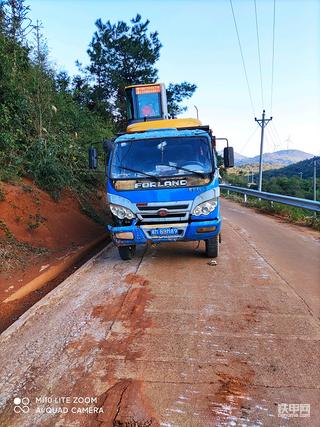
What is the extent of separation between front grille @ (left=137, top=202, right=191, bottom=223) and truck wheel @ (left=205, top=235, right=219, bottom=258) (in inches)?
29.9

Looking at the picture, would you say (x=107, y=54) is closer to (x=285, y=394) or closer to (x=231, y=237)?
(x=231, y=237)

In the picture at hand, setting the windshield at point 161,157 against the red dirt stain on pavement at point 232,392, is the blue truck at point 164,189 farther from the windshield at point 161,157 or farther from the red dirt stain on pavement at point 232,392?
the red dirt stain on pavement at point 232,392

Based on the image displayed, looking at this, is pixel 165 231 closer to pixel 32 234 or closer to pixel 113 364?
pixel 113 364

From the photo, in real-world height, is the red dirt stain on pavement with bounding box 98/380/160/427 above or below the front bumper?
below

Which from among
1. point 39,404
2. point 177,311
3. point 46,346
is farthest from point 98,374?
point 177,311

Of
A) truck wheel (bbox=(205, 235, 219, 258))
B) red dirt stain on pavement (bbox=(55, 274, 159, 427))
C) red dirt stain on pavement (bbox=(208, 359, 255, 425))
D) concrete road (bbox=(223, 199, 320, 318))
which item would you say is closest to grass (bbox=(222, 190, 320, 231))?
concrete road (bbox=(223, 199, 320, 318))

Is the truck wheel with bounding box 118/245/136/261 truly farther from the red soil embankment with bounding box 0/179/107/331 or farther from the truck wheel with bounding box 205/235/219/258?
the truck wheel with bounding box 205/235/219/258

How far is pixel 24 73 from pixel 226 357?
1032cm

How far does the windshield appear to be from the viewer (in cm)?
624

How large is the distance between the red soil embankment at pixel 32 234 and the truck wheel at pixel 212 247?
274 cm

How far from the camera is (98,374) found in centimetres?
310

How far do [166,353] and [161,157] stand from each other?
149 inches

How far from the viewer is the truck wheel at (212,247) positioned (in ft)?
21.2

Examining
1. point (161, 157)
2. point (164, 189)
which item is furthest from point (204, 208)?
point (161, 157)
